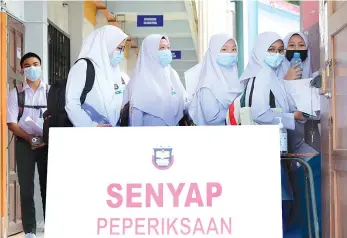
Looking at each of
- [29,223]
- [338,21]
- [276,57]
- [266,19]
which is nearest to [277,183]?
[338,21]

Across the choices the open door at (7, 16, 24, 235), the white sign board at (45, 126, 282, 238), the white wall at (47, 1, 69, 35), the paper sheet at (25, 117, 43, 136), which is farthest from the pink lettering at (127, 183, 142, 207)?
the white wall at (47, 1, 69, 35)

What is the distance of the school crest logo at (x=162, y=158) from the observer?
8.12ft

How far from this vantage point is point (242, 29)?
8.25 meters

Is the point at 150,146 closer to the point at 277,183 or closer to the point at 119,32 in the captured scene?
the point at 277,183

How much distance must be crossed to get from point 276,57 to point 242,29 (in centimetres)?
388

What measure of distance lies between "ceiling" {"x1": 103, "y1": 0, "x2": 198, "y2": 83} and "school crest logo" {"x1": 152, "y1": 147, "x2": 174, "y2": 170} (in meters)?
11.4

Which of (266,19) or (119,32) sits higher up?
(266,19)

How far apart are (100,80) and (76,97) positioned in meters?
0.21

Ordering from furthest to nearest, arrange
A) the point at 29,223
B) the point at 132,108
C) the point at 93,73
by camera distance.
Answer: the point at 29,223 < the point at 132,108 < the point at 93,73

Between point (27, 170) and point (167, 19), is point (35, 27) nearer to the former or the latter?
point (27, 170)

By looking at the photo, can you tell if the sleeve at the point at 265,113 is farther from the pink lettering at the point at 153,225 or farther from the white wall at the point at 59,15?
the white wall at the point at 59,15

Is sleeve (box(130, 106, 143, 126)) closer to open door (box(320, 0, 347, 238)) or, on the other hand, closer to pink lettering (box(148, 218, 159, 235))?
open door (box(320, 0, 347, 238))

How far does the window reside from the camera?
8.78m

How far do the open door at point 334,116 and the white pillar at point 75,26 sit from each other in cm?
721
